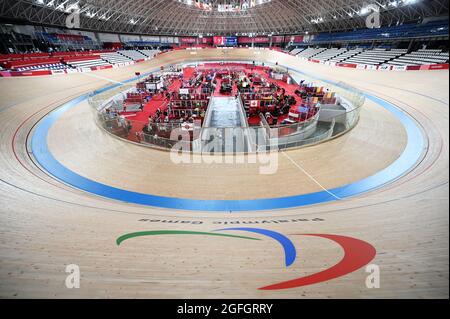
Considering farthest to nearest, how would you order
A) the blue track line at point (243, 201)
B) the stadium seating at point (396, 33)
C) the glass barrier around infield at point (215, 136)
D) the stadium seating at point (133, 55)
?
the stadium seating at point (133, 55) < the stadium seating at point (396, 33) < the glass barrier around infield at point (215, 136) < the blue track line at point (243, 201)

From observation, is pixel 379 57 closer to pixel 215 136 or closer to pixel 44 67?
pixel 215 136

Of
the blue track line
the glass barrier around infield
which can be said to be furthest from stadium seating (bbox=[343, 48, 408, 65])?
the blue track line

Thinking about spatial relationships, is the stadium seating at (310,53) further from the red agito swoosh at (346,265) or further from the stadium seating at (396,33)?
the red agito swoosh at (346,265)

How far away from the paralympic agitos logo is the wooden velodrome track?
0.09 m

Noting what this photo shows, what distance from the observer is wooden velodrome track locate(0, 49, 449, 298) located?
Result: 2.17 m

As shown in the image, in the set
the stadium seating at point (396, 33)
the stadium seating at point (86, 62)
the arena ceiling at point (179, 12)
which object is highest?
the arena ceiling at point (179, 12)

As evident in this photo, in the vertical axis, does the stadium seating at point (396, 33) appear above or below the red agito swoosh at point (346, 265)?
above

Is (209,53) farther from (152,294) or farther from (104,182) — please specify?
(152,294)

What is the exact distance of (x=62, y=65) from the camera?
22547mm

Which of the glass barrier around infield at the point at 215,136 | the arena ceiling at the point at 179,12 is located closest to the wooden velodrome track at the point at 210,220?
the glass barrier around infield at the point at 215,136

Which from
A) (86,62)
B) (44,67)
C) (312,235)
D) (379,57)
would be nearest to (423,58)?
(379,57)

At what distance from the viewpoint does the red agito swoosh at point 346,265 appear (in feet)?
7.31

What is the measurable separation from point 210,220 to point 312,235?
1.97 m

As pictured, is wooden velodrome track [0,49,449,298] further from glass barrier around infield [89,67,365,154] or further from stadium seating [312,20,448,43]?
stadium seating [312,20,448,43]
